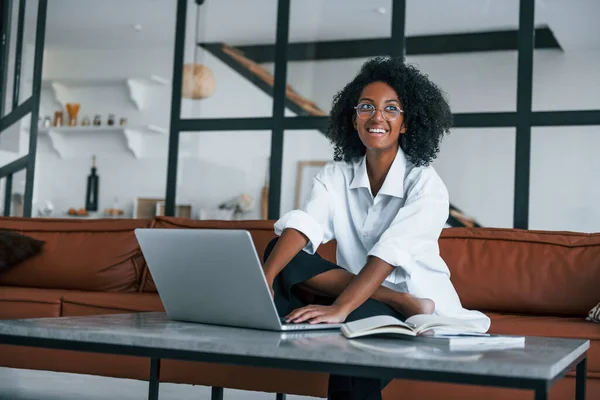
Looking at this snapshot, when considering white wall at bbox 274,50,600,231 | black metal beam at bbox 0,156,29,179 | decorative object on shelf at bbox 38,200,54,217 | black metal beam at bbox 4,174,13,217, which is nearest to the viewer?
white wall at bbox 274,50,600,231

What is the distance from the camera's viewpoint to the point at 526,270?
2.74 m

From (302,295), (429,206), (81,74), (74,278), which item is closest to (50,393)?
(74,278)

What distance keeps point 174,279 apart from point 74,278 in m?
1.79

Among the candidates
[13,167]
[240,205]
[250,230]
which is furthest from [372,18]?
[13,167]

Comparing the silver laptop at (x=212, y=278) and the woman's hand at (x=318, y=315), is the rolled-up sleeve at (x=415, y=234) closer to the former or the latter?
the woman's hand at (x=318, y=315)

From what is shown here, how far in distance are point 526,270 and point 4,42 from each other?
3.50m

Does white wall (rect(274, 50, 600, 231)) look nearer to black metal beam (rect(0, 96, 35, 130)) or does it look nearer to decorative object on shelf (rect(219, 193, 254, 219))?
decorative object on shelf (rect(219, 193, 254, 219))

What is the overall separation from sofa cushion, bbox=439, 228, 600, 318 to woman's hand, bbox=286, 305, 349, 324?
1.27 meters

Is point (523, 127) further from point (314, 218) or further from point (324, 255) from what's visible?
point (314, 218)

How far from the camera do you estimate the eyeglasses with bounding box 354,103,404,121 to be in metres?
A: 2.09

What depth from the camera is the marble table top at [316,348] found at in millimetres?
1060

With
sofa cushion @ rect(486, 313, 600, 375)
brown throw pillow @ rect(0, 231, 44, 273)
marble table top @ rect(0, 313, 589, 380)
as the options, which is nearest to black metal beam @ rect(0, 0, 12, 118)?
brown throw pillow @ rect(0, 231, 44, 273)

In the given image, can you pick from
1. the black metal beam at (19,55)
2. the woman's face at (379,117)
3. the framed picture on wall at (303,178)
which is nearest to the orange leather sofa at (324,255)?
the woman's face at (379,117)

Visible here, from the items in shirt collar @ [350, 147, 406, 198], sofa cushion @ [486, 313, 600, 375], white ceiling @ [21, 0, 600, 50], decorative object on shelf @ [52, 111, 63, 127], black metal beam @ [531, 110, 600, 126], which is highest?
Answer: white ceiling @ [21, 0, 600, 50]
